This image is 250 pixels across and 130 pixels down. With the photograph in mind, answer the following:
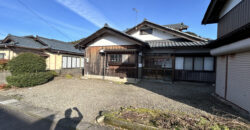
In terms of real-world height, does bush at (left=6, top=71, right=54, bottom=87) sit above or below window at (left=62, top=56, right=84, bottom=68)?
below

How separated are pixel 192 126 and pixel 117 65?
22.9ft

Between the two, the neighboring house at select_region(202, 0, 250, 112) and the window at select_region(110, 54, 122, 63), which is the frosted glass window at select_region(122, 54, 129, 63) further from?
the neighboring house at select_region(202, 0, 250, 112)

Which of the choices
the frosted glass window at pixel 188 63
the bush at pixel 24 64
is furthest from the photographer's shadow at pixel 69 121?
the frosted glass window at pixel 188 63

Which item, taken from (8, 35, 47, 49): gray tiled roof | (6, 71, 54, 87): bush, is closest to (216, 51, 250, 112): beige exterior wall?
(6, 71, 54, 87): bush

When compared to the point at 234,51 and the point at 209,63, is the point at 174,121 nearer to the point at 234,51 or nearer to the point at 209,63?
the point at 234,51

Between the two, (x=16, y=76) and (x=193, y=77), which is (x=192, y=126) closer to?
(x=193, y=77)

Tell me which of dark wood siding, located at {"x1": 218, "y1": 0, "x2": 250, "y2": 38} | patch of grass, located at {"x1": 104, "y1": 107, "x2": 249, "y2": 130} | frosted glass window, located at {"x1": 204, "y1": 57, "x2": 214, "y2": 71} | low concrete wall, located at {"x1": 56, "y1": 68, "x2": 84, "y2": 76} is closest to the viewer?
patch of grass, located at {"x1": 104, "y1": 107, "x2": 249, "y2": 130}

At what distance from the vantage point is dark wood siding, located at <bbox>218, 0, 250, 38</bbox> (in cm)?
377

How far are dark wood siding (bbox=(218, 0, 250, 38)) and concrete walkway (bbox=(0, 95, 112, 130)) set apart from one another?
5804 millimetres

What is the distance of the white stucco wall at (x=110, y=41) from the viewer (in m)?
8.73

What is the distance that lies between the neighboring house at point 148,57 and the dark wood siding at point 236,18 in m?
2.40

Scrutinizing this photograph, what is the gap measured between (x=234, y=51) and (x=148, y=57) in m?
5.46

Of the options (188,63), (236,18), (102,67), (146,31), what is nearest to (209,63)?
(188,63)

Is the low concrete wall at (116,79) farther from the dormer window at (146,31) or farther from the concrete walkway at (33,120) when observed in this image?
the concrete walkway at (33,120)
